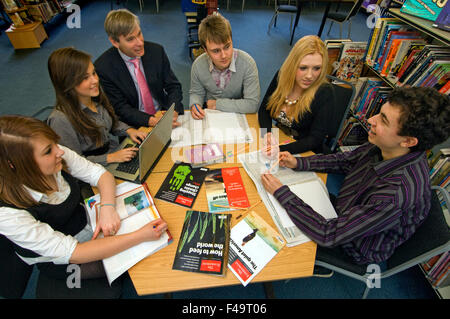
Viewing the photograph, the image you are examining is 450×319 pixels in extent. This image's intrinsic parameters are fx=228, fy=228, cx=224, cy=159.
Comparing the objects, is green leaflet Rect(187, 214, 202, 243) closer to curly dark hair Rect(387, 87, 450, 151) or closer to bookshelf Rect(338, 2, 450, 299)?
curly dark hair Rect(387, 87, 450, 151)

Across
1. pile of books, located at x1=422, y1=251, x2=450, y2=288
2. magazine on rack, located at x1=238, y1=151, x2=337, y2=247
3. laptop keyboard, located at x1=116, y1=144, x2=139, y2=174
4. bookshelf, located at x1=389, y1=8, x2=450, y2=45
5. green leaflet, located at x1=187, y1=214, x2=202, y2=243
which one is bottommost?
pile of books, located at x1=422, y1=251, x2=450, y2=288

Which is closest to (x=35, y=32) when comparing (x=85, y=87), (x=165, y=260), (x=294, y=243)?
(x=85, y=87)

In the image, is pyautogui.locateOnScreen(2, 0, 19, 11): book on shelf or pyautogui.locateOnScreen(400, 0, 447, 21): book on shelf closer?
pyautogui.locateOnScreen(400, 0, 447, 21): book on shelf

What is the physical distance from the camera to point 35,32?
13.6 feet

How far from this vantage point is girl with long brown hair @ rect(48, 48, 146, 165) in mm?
1274

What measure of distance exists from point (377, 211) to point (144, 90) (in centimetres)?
182

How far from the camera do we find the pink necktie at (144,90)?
180 cm

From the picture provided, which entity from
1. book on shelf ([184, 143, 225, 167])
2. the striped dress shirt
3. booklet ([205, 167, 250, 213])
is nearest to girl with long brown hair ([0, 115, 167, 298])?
booklet ([205, 167, 250, 213])

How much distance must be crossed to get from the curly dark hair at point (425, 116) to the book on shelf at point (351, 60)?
1.54 metres

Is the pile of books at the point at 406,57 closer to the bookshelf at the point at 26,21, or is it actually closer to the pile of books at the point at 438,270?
the pile of books at the point at 438,270

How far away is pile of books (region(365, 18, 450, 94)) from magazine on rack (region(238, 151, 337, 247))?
1.16m

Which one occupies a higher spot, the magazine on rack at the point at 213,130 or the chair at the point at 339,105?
the chair at the point at 339,105

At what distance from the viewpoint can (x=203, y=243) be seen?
986 mm

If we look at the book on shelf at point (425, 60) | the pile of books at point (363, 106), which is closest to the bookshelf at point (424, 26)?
the book on shelf at point (425, 60)
